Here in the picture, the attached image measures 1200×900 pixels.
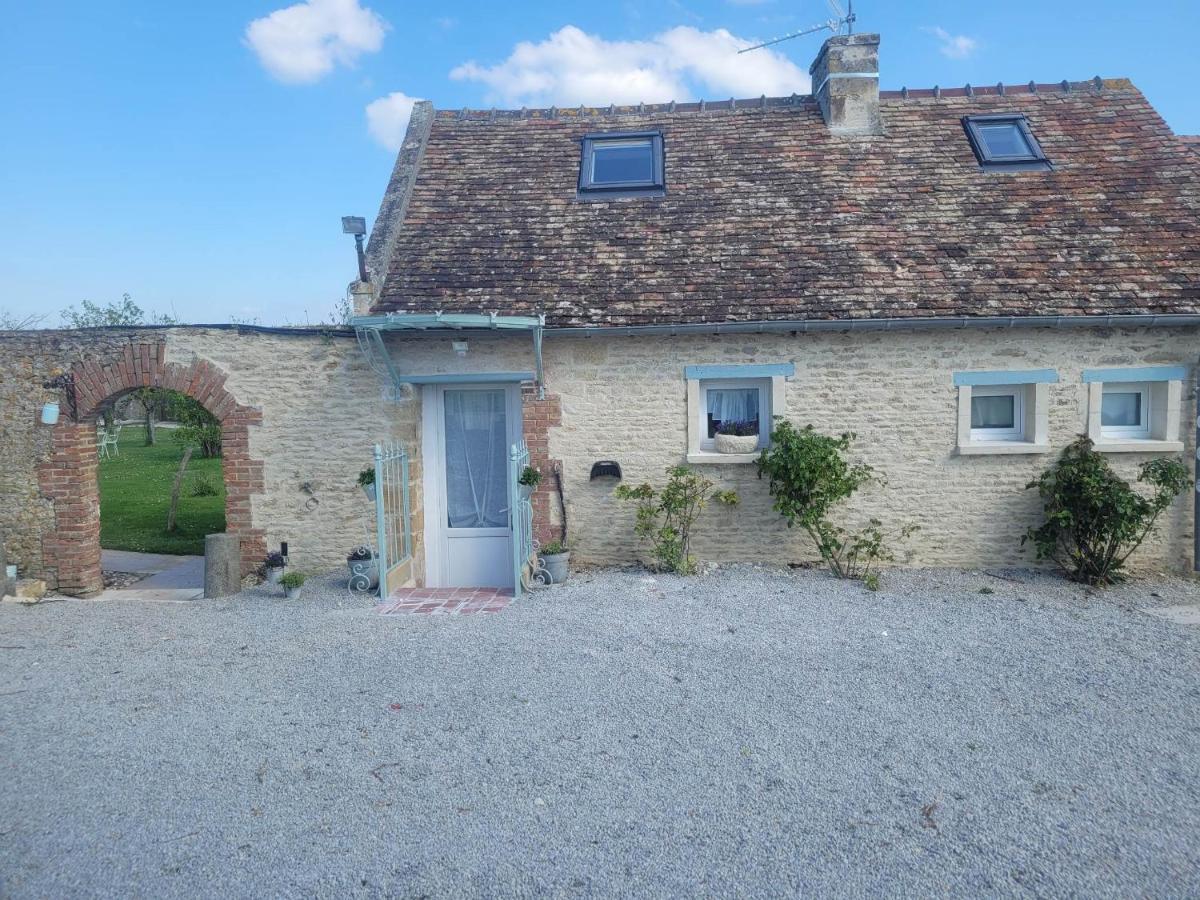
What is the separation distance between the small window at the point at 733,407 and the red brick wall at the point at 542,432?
1.66 metres

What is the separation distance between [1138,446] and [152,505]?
53.3 feet

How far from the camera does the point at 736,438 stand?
8.39 meters

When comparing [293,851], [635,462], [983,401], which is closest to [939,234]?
[983,401]

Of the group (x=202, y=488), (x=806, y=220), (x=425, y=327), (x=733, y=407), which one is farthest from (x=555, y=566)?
(x=202, y=488)

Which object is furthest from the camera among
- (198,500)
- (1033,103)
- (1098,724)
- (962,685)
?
(198,500)

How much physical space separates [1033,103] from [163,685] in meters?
12.7

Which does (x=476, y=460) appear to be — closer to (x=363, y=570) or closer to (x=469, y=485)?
(x=469, y=485)

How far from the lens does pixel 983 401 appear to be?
852cm

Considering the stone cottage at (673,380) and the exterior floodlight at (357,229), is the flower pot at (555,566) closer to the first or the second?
the stone cottage at (673,380)

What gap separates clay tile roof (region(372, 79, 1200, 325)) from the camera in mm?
8289

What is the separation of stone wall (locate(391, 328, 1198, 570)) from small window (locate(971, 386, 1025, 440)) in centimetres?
32

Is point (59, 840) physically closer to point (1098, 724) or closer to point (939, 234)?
point (1098, 724)

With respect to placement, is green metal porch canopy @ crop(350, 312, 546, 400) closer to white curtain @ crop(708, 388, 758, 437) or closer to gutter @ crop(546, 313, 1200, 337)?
gutter @ crop(546, 313, 1200, 337)

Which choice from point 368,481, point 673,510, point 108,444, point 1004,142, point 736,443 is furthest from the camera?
point 108,444
